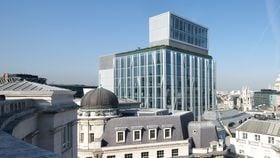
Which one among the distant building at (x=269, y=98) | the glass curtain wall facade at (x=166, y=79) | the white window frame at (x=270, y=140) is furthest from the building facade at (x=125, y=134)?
the distant building at (x=269, y=98)

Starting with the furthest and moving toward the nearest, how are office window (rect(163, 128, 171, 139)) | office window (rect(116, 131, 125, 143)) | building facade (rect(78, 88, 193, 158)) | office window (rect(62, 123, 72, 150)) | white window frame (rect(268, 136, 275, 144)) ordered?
white window frame (rect(268, 136, 275, 144)) → office window (rect(163, 128, 171, 139)) → office window (rect(116, 131, 125, 143)) → building facade (rect(78, 88, 193, 158)) → office window (rect(62, 123, 72, 150))

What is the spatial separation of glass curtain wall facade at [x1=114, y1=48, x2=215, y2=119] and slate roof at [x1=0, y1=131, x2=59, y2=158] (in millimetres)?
75434

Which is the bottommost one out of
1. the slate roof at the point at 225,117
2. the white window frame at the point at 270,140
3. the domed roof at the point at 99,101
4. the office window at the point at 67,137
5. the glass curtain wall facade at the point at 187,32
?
the white window frame at the point at 270,140

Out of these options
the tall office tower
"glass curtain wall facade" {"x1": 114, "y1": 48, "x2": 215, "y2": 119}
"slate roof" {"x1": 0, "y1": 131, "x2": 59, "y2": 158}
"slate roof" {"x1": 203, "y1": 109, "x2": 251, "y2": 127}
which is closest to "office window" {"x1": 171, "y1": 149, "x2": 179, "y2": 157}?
"slate roof" {"x1": 203, "y1": 109, "x2": 251, "y2": 127}

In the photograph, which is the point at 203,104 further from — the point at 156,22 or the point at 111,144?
the point at 111,144

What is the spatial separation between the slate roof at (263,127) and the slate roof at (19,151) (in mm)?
47990

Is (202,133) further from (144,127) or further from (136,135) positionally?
(136,135)

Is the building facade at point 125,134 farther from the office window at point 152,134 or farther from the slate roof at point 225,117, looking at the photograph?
the slate roof at point 225,117

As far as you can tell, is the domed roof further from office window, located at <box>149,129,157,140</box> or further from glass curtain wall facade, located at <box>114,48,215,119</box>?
glass curtain wall facade, located at <box>114,48,215,119</box>

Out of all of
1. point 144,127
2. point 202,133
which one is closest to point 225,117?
point 202,133

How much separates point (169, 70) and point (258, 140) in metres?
35.8

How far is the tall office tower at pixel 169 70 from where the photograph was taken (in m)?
84.0

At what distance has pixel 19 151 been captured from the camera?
6.54 meters

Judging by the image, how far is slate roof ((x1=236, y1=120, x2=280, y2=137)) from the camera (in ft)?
164
